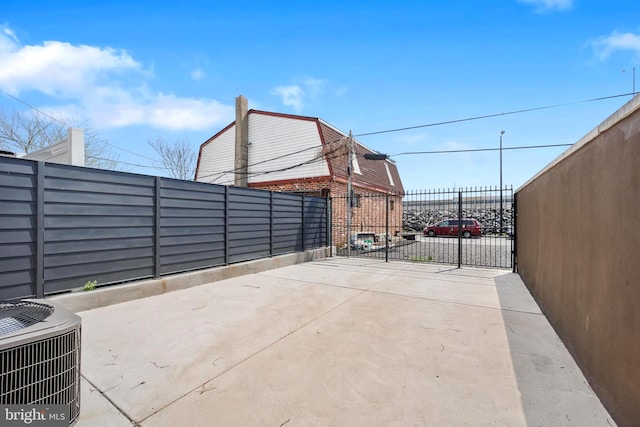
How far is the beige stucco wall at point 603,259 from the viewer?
184 centimetres

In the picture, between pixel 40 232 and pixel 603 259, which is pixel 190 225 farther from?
pixel 603 259

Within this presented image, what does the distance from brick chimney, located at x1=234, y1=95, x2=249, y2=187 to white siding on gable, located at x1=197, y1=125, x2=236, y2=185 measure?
28.4 inches

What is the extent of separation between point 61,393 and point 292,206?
25.1 ft

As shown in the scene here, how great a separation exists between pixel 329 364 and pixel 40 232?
4391mm

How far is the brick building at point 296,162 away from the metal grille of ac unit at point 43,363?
10.1 meters

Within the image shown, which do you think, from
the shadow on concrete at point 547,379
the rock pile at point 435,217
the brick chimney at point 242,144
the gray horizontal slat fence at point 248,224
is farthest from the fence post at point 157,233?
the rock pile at point 435,217

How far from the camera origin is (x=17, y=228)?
382 cm

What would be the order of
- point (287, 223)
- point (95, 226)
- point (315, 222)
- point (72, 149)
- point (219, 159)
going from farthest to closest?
point (219, 159) < point (315, 222) < point (287, 223) < point (72, 149) < point (95, 226)

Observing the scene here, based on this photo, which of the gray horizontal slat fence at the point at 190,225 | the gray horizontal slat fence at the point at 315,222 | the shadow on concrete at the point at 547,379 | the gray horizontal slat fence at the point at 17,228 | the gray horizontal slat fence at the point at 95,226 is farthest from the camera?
the gray horizontal slat fence at the point at 315,222

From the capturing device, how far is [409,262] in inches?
A: 371

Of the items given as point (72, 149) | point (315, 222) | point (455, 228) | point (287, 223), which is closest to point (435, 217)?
point (455, 228)

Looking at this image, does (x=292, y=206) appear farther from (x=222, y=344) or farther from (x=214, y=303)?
(x=222, y=344)

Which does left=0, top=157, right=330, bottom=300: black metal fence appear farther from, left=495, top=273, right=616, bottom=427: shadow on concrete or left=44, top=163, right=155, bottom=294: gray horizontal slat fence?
left=495, top=273, right=616, bottom=427: shadow on concrete

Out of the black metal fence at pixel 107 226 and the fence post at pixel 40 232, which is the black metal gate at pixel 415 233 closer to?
the black metal fence at pixel 107 226
